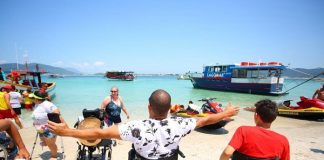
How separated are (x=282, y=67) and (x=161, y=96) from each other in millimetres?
28386

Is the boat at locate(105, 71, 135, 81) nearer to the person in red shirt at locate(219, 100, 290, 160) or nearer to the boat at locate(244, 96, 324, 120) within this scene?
the boat at locate(244, 96, 324, 120)

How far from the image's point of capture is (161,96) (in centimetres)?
221

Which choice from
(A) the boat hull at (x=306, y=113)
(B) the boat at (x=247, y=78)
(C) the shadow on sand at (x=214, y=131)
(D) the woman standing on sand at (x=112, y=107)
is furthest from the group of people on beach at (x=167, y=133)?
(B) the boat at (x=247, y=78)

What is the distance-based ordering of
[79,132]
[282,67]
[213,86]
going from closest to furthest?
[79,132] → [282,67] → [213,86]

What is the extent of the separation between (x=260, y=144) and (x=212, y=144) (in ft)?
16.6

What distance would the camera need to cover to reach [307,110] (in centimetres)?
1130

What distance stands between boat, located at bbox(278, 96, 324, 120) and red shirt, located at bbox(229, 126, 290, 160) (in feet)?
34.9

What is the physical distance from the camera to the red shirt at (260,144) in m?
2.47

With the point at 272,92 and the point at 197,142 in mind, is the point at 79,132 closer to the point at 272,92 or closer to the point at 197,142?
the point at 197,142

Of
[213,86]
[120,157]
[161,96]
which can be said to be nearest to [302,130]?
[120,157]

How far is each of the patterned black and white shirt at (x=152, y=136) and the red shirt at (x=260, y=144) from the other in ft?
2.67

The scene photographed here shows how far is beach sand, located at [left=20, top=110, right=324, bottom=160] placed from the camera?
6.29 metres

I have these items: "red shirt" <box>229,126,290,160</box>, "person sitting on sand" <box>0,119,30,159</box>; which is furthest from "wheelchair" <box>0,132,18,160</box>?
"red shirt" <box>229,126,290,160</box>

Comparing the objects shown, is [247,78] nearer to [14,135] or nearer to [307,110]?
[307,110]
